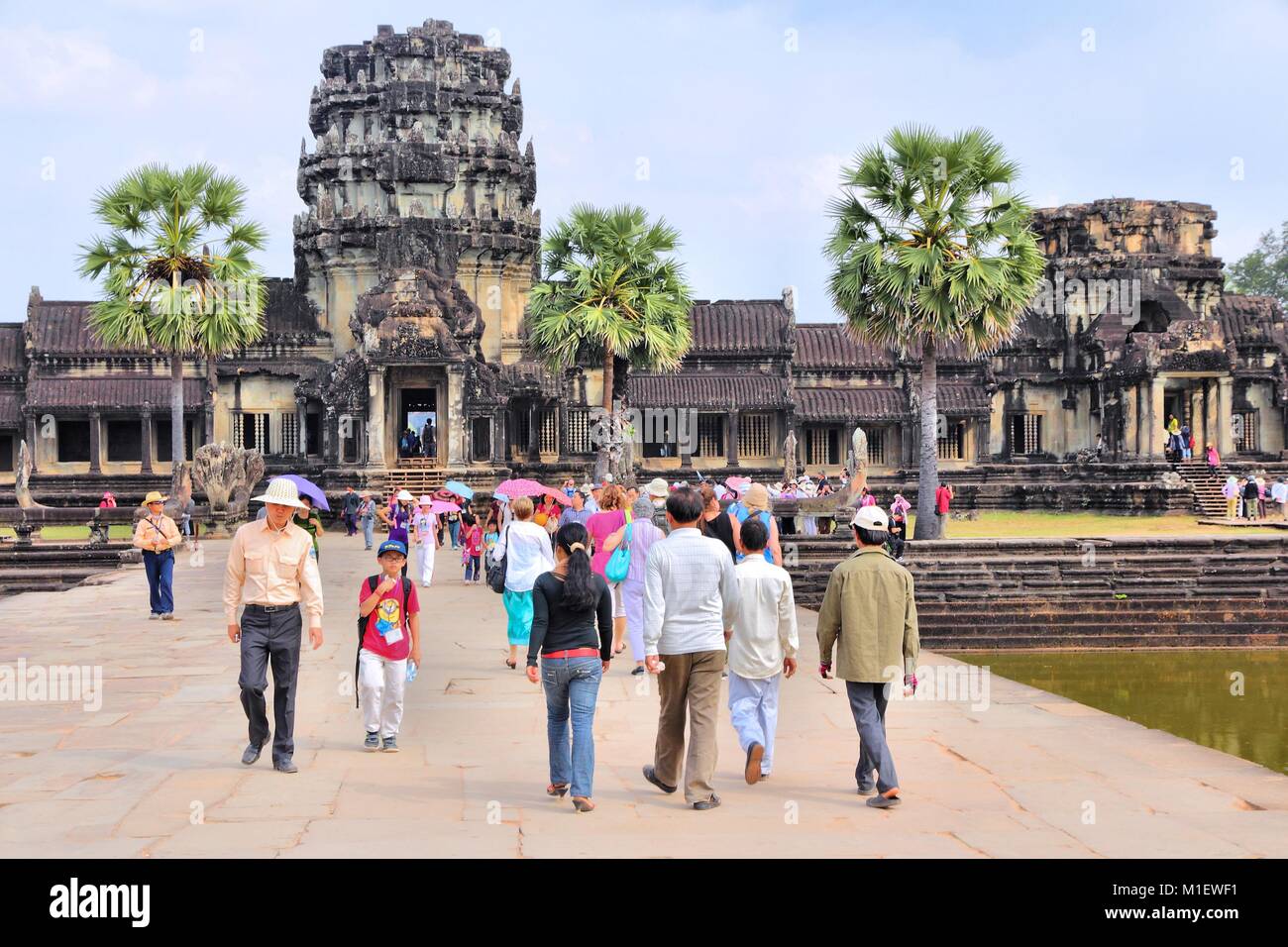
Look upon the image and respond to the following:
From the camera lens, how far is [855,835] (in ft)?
24.4

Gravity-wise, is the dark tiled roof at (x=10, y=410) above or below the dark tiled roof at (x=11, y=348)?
below

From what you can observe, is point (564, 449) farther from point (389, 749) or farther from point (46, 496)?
point (389, 749)

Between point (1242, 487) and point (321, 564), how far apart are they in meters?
25.1

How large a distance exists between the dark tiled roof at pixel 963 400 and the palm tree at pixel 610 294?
46.1 feet

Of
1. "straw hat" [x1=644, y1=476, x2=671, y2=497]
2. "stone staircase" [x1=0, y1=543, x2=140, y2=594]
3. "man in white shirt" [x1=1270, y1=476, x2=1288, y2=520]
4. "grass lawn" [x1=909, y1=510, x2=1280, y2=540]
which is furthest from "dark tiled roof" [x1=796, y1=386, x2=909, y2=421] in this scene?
"straw hat" [x1=644, y1=476, x2=671, y2=497]

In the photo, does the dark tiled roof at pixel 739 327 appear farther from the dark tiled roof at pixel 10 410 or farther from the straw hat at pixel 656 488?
the straw hat at pixel 656 488

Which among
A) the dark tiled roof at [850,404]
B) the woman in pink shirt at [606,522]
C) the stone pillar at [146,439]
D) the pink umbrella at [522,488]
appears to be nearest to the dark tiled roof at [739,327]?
the dark tiled roof at [850,404]

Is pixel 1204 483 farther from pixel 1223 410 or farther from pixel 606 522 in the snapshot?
pixel 606 522

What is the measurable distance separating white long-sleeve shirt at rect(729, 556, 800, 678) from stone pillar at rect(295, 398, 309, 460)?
1390 inches

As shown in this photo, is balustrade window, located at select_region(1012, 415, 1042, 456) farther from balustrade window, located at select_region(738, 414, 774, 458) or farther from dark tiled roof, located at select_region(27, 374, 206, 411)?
dark tiled roof, located at select_region(27, 374, 206, 411)

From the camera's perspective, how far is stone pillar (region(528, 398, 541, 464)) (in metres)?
42.1

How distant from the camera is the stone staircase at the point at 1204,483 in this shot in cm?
3850

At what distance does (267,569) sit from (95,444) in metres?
36.4

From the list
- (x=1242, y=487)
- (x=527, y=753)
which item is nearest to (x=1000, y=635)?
(x=527, y=753)
